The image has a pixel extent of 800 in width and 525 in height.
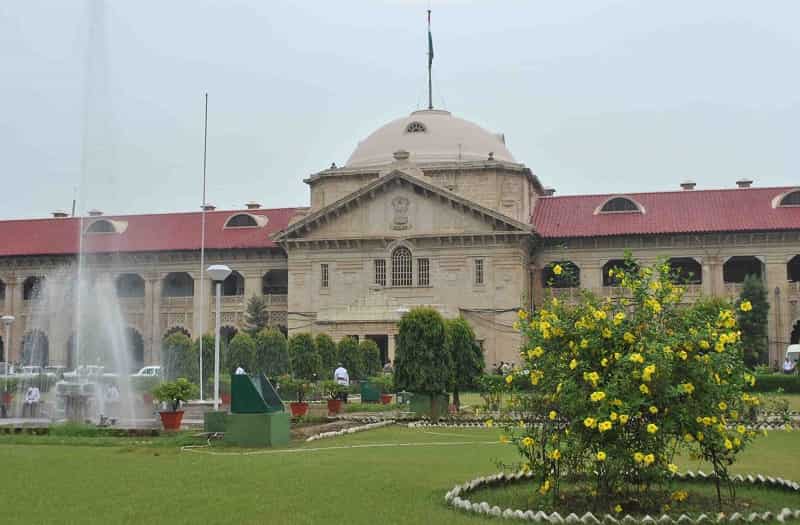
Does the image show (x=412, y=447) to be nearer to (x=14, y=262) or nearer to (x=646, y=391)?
(x=646, y=391)

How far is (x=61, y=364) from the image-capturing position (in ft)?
208

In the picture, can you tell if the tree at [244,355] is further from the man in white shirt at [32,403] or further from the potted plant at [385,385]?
the man in white shirt at [32,403]

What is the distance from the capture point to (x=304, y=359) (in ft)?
145

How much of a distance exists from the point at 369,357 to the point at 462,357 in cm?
1676

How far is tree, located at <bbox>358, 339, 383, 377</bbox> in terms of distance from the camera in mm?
49781

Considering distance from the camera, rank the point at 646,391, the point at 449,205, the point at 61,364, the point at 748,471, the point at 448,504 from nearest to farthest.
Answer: the point at 646,391
the point at 448,504
the point at 748,471
the point at 449,205
the point at 61,364

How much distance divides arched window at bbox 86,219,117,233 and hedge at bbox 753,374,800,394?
136 feet

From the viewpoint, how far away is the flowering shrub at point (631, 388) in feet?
42.2

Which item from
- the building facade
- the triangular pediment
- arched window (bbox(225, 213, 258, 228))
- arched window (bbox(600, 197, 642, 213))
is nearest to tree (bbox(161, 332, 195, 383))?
the building facade

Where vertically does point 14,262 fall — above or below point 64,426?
above

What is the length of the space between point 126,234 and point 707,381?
59.8m

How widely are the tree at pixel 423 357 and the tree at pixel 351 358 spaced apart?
15774 millimetres

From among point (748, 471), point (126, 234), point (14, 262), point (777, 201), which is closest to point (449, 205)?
point (777, 201)

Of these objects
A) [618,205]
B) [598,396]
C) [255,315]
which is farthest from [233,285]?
[598,396]
